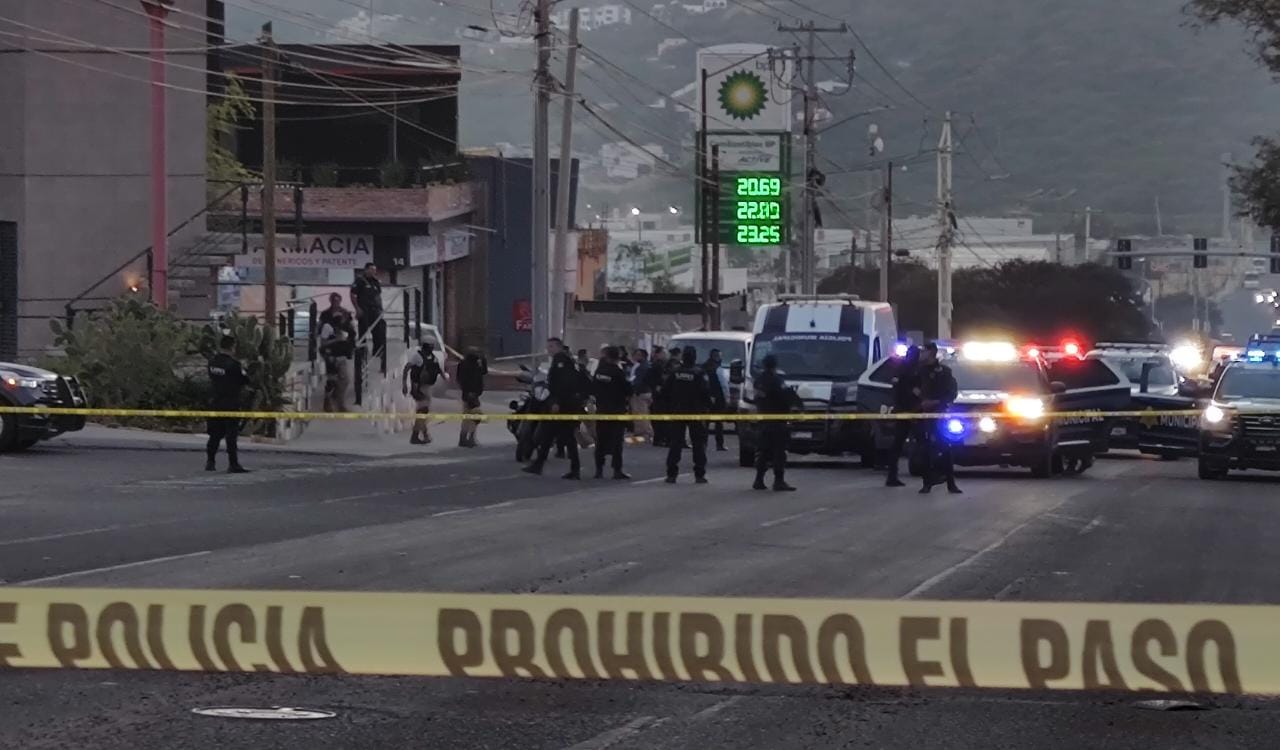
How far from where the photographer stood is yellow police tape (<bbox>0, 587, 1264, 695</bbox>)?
8156mm

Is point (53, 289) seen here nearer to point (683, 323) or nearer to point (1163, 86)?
point (683, 323)

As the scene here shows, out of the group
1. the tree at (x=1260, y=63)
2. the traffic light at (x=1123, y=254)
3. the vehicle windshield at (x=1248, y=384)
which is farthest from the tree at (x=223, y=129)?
the vehicle windshield at (x=1248, y=384)

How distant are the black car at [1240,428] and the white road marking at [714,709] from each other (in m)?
16.9

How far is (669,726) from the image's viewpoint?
8938mm

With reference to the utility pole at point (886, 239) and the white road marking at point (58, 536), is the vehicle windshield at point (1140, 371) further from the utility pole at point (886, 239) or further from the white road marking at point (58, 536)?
the utility pole at point (886, 239)

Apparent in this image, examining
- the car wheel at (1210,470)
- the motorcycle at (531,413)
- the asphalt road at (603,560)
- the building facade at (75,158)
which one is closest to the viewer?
the asphalt road at (603,560)

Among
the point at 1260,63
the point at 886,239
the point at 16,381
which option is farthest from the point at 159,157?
the point at 886,239

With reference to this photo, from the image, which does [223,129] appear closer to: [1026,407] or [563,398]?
[563,398]

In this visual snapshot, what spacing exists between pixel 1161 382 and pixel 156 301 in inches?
694

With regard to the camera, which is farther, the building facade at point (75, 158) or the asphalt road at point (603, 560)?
the building facade at point (75, 158)

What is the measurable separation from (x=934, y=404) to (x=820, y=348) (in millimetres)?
7807

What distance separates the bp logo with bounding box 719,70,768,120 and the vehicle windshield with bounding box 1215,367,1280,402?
137ft

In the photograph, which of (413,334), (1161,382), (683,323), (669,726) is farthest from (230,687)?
(683,323)

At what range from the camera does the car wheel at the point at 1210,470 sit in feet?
87.1
